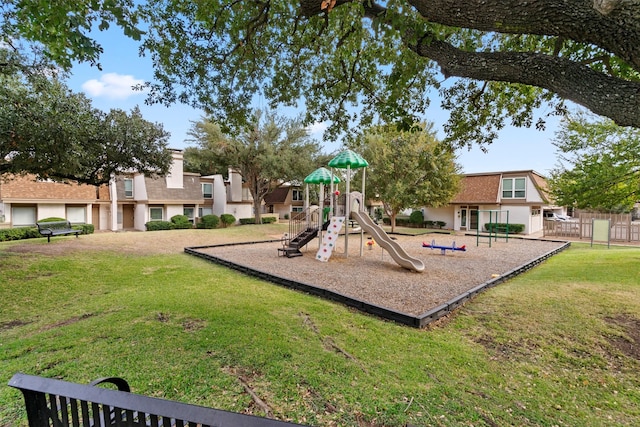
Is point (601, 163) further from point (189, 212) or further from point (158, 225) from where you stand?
point (189, 212)

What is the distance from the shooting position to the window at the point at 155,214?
24.3 m

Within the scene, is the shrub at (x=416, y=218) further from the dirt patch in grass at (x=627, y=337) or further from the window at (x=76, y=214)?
the window at (x=76, y=214)

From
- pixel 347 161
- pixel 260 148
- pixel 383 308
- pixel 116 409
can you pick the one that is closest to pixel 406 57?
pixel 383 308

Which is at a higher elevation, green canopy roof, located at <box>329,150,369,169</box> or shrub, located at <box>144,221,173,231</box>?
green canopy roof, located at <box>329,150,369,169</box>

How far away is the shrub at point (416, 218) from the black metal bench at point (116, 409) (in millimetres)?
30217

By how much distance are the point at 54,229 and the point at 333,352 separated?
56.8 feet

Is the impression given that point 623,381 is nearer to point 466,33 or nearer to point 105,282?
point 466,33

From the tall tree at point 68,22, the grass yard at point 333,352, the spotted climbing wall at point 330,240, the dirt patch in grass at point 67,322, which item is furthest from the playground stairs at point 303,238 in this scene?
the tall tree at point 68,22

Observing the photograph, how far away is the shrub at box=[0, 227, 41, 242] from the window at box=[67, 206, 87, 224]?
6.24m

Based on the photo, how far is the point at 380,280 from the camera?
8633 mm

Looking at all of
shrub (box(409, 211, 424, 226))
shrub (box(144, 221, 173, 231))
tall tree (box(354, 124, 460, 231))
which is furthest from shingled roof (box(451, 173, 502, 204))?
shrub (box(144, 221, 173, 231))

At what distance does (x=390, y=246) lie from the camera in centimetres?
1058

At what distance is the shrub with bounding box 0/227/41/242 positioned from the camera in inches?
611

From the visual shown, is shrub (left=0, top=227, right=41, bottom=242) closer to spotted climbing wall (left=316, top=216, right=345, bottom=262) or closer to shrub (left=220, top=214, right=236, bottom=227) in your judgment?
shrub (left=220, top=214, right=236, bottom=227)
